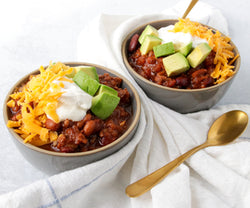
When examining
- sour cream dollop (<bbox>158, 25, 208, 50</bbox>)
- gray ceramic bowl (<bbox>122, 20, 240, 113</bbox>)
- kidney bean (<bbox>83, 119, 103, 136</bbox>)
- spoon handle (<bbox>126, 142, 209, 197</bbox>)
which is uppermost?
sour cream dollop (<bbox>158, 25, 208, 50</bbox>)

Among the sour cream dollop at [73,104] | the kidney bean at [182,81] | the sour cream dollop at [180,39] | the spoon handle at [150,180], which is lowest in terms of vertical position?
the spoon handle at [150,180]

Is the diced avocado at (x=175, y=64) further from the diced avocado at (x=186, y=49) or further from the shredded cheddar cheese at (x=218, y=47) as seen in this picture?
the shredded cheddar cheese at (x=218, y=47)

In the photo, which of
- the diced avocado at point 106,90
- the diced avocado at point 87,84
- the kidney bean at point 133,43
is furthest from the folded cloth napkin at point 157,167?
the diced avocado at point 87,84

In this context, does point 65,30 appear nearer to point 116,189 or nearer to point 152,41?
point 152,41

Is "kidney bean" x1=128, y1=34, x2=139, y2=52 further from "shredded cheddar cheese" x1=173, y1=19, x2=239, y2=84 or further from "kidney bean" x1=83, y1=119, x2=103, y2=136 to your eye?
"kidney bean" x1=83, y1=119, x2=103, y2=136

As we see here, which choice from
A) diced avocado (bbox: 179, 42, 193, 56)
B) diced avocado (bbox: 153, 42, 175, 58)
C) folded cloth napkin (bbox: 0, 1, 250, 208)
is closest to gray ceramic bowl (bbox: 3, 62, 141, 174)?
folded cloth napkin (bbox: 0, 1, 250, 208)

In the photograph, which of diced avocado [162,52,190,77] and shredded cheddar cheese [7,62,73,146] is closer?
shredded cheddar cheese [7,62,73,146]
